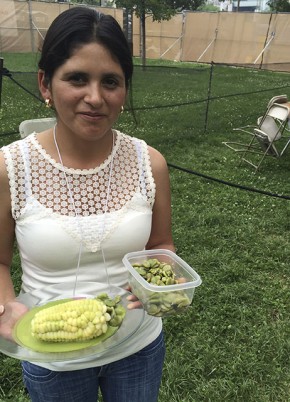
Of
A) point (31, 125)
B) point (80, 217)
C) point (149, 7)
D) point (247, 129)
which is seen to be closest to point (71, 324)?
point (80, 217)

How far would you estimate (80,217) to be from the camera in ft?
4.50

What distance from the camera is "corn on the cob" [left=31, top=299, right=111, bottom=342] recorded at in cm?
121

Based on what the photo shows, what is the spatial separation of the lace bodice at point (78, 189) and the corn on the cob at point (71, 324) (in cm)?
21

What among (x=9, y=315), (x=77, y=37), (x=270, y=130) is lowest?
(x=270, y=130)

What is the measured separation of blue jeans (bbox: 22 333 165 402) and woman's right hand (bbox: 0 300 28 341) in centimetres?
19

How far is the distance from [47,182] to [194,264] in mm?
2942

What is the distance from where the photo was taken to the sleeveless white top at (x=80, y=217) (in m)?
1.33

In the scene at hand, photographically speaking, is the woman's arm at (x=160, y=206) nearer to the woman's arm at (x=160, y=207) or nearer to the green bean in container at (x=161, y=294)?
the woman's arm at (x=160, y=207)

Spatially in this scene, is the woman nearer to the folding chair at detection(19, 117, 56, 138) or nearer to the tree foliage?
the folding chair at detection(19, 117, 56, 138)

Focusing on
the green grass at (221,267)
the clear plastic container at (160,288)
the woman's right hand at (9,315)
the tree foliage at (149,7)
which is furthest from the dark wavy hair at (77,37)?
the tree foliage at (149,7)

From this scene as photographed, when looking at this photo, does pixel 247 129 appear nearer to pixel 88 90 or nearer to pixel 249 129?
pixel 249 129

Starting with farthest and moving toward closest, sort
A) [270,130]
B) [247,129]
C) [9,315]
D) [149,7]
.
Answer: [149,7] < [247,129] < [270,130] < [9,315]

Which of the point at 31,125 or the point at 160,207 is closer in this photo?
the point at 160,207

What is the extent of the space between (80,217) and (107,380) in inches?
23.4
